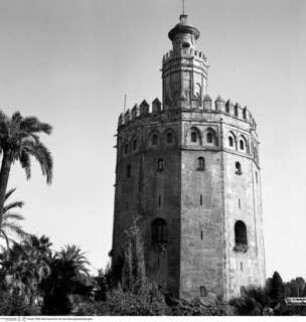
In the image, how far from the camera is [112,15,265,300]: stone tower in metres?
28.6

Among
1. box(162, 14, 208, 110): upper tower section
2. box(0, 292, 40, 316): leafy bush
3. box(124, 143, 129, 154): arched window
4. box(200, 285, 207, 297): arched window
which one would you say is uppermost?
box(162, 14, 208, 110): upper tower section

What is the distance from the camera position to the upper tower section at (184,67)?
113 feet

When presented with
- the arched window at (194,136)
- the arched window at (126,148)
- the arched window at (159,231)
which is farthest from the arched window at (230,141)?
the arched window at (126,148)

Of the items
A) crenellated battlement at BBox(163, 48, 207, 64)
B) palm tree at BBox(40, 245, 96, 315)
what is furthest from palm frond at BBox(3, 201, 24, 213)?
crenellated battlement at BBox(163, 48, 207, 64)

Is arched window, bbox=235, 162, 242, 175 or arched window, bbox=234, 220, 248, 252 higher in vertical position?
arched window, bbox=235, 162, 242, 175

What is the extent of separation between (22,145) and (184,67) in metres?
19.2

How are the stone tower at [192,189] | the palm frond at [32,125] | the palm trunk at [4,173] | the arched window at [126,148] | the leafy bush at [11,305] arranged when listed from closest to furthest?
the palm trunk at [4,173] → the leafy bush at [11,305] → the palm frond at [32,125] → the stone tower at [192,189] → the arched window at [126,148]

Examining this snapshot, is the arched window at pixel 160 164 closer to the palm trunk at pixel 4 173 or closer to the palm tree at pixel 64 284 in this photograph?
the palm tree at pixel 64 284

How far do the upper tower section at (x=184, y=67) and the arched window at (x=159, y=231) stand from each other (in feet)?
27.4

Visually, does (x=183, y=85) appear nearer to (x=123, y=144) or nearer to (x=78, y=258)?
(x=123, y=144)

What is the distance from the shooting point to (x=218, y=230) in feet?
95.3

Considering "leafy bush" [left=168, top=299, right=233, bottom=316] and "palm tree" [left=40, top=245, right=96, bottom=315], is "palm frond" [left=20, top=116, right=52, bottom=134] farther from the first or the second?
"palm tree" [left=40, top=245, right=96, bottom=315]

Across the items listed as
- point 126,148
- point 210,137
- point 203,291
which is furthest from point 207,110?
point 203,291

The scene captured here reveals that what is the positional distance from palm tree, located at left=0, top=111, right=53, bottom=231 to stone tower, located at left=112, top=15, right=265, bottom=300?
12498 millimetres
